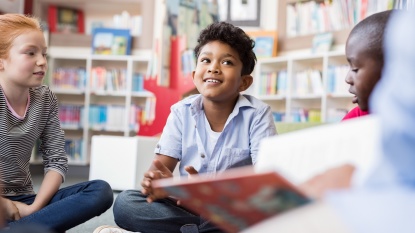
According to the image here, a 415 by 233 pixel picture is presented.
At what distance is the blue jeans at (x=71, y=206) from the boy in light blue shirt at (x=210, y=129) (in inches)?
4.7

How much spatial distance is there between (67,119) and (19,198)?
414cm

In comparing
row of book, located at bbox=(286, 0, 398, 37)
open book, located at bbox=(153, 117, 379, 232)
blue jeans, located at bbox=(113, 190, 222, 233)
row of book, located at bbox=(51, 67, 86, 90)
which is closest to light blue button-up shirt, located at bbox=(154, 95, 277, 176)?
blue jeans, located at bbox=(113, 190, 222, 233)

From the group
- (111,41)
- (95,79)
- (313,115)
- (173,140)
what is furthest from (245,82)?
(95,79)

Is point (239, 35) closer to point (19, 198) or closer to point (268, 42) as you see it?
point (19, 198)

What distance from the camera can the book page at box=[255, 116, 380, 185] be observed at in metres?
0.60

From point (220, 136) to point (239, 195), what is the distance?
1054mm

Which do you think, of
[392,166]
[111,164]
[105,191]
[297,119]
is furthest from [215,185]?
[297,119]

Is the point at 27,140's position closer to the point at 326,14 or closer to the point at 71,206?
the point at 71,206

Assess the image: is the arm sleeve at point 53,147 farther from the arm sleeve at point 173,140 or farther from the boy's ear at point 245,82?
the boy's ear at point 245,82

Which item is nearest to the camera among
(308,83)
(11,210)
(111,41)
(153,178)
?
(153,178)

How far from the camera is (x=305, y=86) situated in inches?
190

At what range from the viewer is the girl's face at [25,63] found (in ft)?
5.14

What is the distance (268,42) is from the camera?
500cm

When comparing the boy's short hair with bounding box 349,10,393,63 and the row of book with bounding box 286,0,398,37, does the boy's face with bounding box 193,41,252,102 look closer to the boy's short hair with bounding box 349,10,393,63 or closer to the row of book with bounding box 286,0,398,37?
the boy's short hair with bounding box 349,10,393,63
